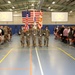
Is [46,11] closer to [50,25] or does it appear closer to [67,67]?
[50,25]

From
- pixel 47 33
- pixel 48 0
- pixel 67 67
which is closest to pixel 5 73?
pixel 67 67

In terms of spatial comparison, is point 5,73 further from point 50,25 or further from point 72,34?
point 50,25

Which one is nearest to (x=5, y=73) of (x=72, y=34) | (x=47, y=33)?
(x=47, y=33)

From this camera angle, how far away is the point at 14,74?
6137 mm

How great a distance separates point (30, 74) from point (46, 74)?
530 millimetres

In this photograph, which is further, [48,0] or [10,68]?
[48,0]

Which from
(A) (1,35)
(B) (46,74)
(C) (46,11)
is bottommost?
(B) (46,74)

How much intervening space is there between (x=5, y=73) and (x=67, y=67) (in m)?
2.40

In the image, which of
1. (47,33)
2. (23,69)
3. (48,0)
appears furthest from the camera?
(48,0)

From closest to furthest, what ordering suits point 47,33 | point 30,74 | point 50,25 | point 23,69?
point 30,74, point 23,69, point 47,33, point 50,25

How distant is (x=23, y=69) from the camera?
6820 millimetres

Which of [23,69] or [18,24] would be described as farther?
[18,24]

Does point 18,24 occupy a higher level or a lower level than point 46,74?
higher

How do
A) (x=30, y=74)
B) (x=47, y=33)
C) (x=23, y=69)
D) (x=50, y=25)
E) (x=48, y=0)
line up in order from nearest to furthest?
(x=30, y=74)
(x=23, y=69)
(x=47, y=33)
(x=48, y=0)
(x=50, y=25)
